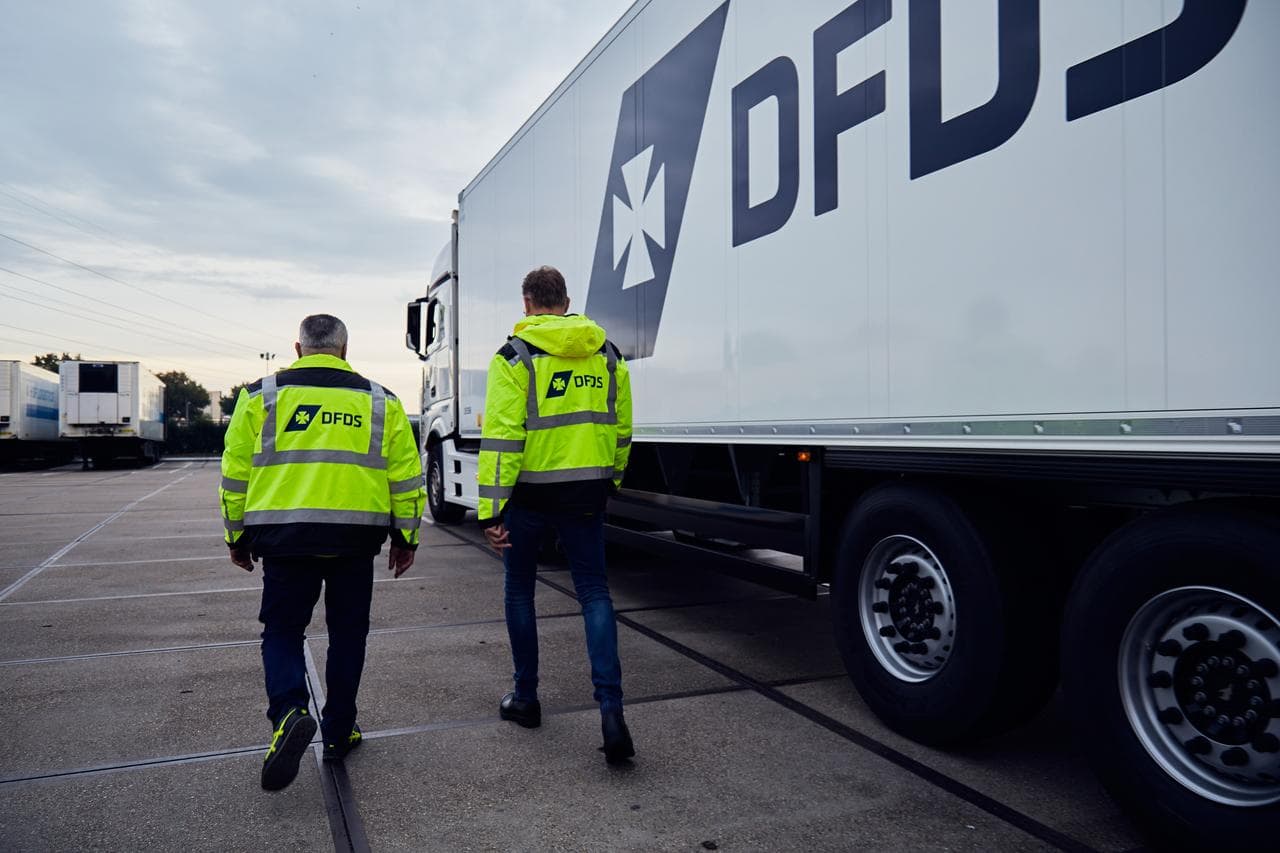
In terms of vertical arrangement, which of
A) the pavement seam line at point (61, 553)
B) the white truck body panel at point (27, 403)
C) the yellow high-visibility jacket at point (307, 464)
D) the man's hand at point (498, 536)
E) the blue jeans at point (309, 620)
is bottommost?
the pavement seam line at point (61, 553)

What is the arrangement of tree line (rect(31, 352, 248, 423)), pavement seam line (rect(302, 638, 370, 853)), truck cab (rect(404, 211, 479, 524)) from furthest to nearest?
tree line (rect(31, 352, 248, 423)) < truck cab (rect(404, 211, 479, 524)) < pavement seam line (rect(302, 638, 370, 853))

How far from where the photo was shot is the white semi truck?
7.90 ft

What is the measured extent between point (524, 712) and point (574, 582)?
2.05 feet

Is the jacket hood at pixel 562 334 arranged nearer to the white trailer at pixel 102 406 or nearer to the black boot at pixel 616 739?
the black boot at pixel 616 739

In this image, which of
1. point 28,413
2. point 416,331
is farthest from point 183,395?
point 416,331

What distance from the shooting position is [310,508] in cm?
340

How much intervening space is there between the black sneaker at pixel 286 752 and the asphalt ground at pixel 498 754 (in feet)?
0.25

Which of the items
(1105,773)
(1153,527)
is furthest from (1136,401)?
(1105,773)

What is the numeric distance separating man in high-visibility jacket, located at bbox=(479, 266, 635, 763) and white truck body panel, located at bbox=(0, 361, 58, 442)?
31064mm

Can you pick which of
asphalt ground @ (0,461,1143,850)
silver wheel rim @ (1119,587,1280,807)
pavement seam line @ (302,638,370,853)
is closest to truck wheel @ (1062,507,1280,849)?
silver wheel rim @ (1119,587,1280,807)

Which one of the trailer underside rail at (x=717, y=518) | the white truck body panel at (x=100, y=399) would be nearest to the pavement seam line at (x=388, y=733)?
the trailer underside rail at (x=717, y=518)

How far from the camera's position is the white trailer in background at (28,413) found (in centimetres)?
2903

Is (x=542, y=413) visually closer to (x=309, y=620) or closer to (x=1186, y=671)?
(x=309, y=620)

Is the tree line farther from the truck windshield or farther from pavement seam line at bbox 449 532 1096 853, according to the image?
pavement seam line at bbox 449 532 1096 853
